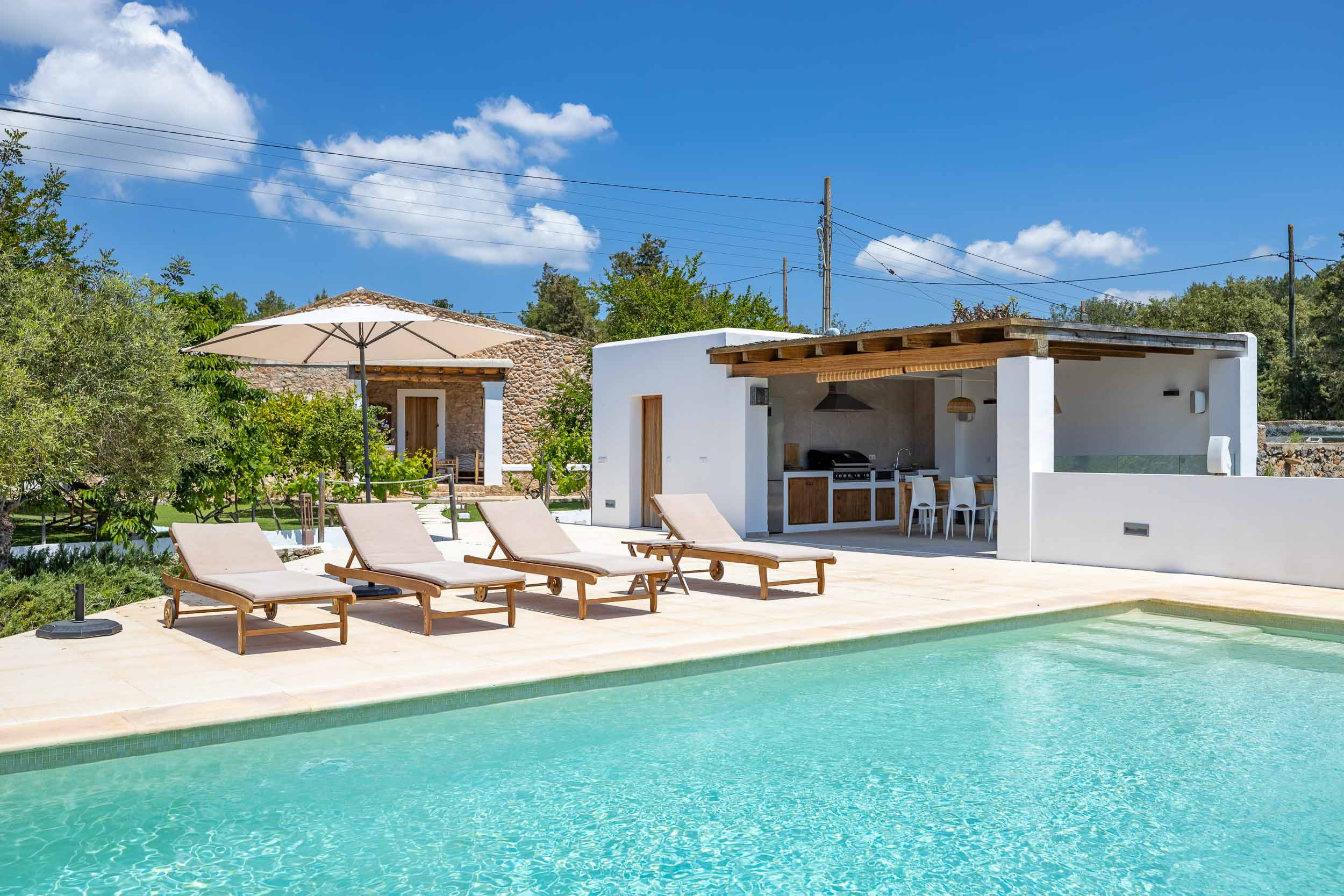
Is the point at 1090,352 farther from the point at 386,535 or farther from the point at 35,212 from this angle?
the point at 35,212

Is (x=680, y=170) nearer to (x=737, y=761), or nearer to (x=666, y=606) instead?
(x=666, y=606)

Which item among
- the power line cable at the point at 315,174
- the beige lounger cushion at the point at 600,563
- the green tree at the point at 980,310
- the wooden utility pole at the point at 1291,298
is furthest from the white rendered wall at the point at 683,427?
the wooden utility pole at the point at 1291,298

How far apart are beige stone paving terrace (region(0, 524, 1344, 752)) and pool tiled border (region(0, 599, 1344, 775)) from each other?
0.04 metres

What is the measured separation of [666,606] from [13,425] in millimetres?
5049

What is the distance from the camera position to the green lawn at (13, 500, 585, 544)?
1351cm

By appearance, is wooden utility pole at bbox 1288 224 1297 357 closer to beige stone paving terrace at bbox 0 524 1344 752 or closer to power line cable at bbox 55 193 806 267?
power line cable at bbox 55 193 806 267

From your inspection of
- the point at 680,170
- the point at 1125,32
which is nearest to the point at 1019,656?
the point at 1125,32

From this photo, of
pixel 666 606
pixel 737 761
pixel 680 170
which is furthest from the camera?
pixel 680 170

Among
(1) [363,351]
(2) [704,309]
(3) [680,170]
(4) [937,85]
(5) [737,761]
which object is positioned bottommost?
(5) [737,761]

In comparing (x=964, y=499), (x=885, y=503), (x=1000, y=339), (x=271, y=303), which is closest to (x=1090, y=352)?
(x=1000, y=339)

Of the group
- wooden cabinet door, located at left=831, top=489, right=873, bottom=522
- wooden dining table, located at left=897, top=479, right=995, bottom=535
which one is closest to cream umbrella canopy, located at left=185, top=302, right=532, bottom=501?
wooden dining table, located at left=897, top=479, right=995, bottom=535

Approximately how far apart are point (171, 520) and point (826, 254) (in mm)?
→ 16540

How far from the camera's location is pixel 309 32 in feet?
83.3

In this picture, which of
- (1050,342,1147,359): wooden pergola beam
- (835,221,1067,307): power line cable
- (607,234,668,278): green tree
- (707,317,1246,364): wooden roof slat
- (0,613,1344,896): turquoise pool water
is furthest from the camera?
(607,234,668,278): green tree
